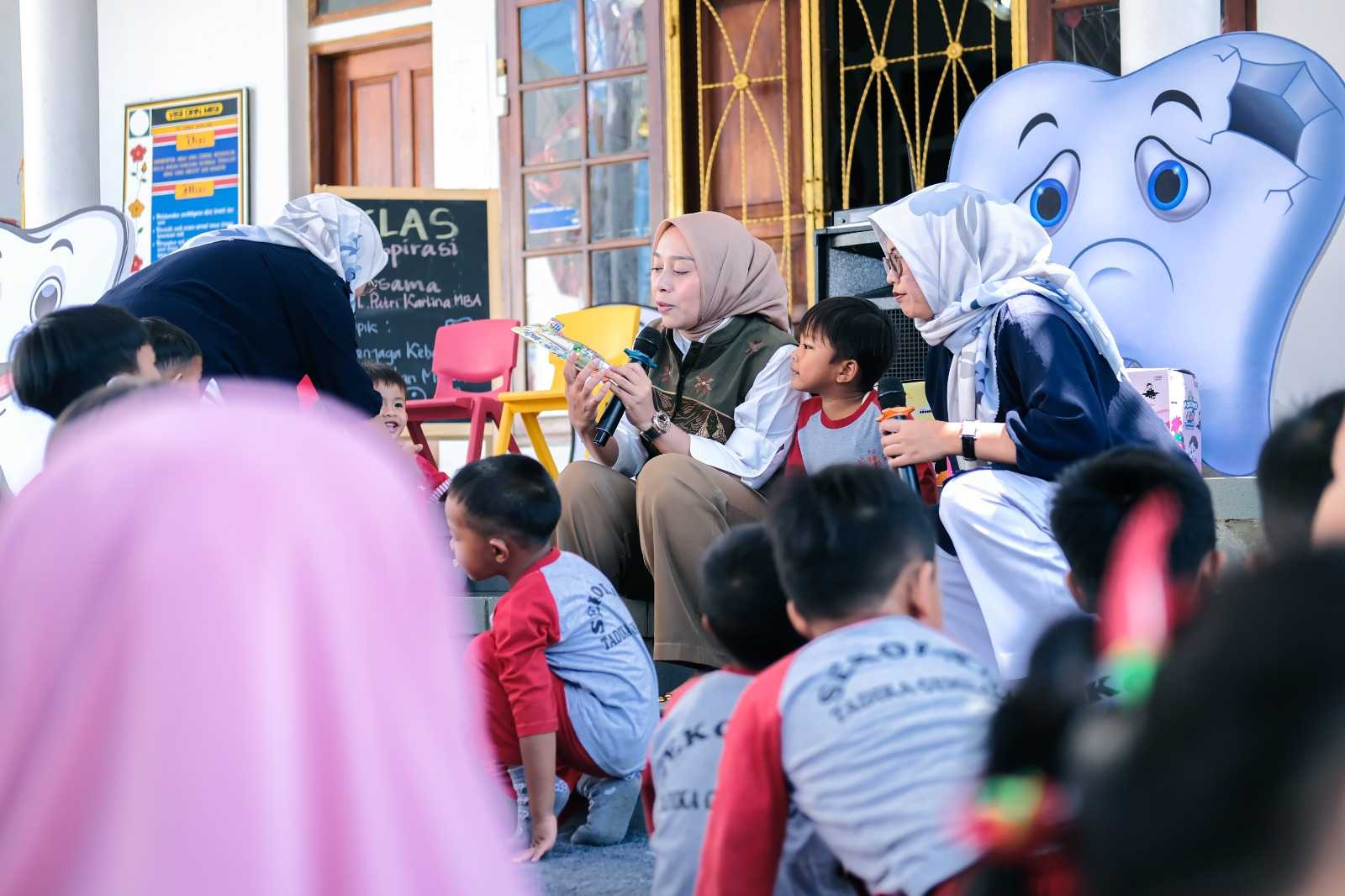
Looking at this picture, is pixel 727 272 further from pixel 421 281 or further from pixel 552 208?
pixel 421 281

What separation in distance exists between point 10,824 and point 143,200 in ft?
21.2

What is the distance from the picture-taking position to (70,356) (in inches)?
68.1

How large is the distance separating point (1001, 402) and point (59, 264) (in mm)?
3108

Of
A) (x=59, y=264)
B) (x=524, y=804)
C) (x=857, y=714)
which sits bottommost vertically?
(x=524, y=804)

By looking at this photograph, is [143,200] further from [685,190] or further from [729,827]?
[729,827]

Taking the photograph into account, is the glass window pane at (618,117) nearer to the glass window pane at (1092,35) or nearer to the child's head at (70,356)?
the glass window pane at (1092,35)

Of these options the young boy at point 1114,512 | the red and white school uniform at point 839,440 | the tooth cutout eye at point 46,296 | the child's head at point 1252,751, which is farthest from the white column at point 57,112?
the child's head at point 1252,751

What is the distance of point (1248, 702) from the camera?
12.2 inches

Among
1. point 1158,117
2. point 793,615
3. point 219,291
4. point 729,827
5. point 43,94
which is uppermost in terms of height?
point 43,94

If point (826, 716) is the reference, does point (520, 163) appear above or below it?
above

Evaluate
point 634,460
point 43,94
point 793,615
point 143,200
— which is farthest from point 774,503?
point 143,200

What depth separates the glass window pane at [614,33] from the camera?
560 cm

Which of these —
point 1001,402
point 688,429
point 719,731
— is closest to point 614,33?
point 688,429

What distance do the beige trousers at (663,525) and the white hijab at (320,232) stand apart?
0.67 metres
